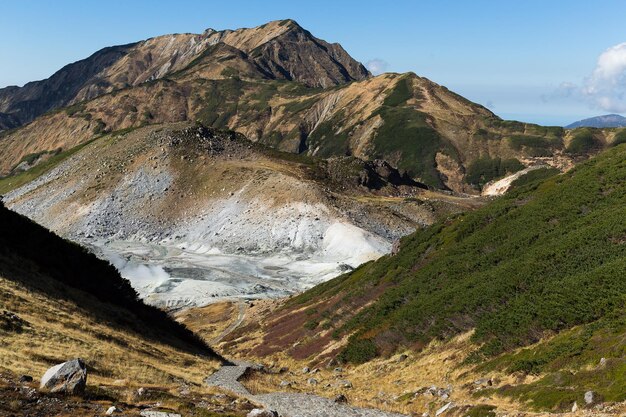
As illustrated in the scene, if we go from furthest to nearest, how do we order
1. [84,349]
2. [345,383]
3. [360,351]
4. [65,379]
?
[360,351] → [345,383] → [84,349] → [65,379]

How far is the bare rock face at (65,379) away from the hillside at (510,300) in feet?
66.2

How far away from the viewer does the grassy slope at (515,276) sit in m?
34.5

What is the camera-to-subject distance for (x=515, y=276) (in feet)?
144

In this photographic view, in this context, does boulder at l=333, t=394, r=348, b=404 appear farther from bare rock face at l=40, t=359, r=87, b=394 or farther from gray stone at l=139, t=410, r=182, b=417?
bare rock face at l=40, t=359, r=87, b=394

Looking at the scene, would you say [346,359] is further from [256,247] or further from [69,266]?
[256,247]

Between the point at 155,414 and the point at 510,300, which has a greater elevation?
the point at 155,414

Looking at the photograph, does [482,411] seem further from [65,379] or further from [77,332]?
[77,332]

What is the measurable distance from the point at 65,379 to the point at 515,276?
34.8 metres

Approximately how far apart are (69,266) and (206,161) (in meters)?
113

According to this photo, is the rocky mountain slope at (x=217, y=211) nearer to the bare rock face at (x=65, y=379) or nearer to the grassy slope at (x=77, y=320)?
the grassy slope at (x=77, y=320)

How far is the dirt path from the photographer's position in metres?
28.6

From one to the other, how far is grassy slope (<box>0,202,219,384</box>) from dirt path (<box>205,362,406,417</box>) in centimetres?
231

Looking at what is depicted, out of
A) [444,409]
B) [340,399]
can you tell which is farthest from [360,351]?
[444,409]

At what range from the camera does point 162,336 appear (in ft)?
163
